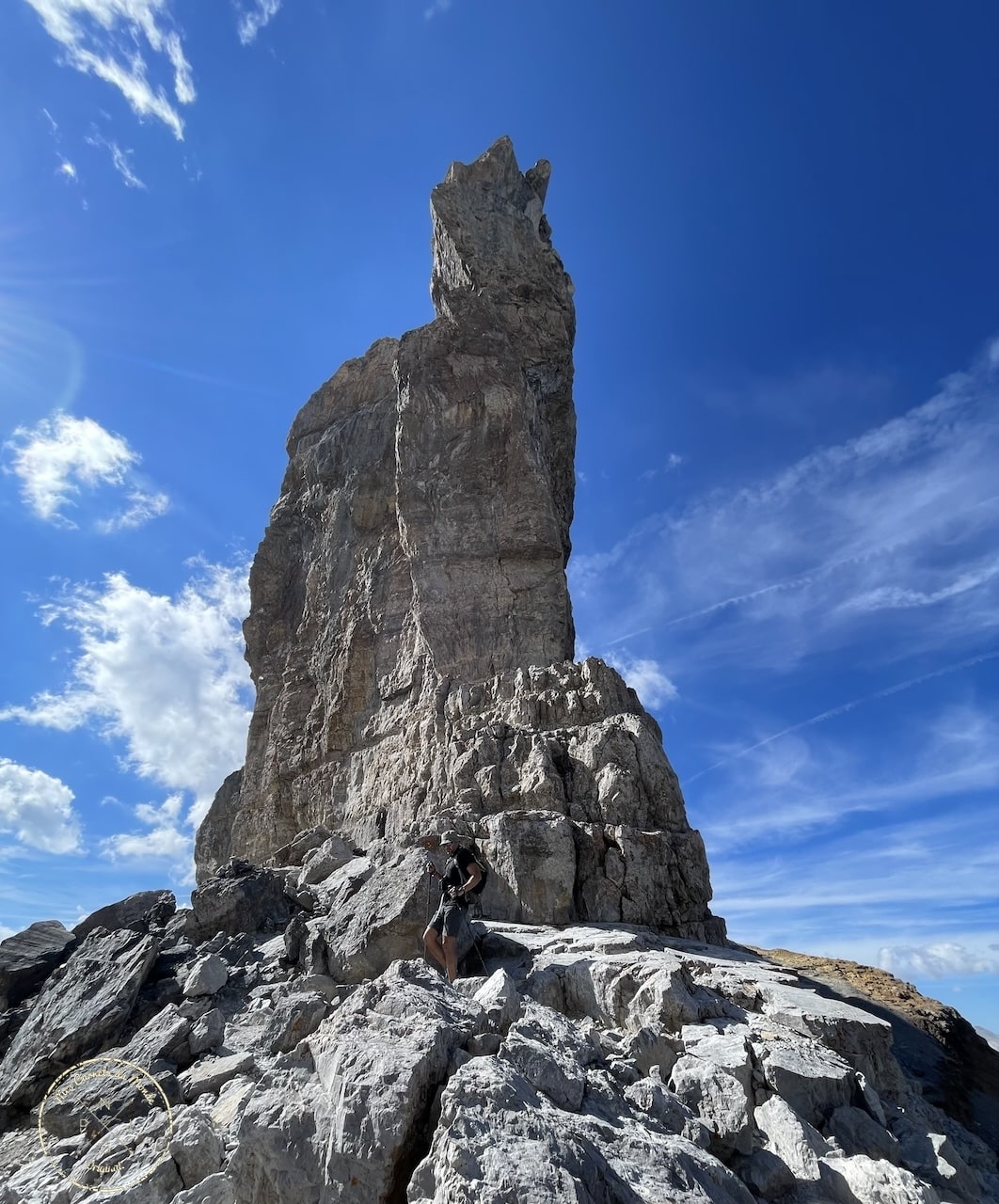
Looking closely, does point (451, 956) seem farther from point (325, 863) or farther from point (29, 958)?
point (29, 958)

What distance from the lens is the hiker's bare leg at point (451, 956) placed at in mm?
9094

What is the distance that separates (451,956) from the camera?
30.1 feet

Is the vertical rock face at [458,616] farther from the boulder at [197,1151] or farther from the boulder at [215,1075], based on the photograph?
the boulder at [197,1151]

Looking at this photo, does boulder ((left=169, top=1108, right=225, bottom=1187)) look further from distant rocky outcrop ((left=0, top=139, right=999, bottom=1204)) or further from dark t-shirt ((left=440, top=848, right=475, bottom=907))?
dark t-shirt ((left=440, top=848, right=475, bottom=907))

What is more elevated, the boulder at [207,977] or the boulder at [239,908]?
the boulder at [239,908]

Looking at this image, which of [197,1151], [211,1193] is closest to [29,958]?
[197,1151]

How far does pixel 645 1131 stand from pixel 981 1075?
62.9ft

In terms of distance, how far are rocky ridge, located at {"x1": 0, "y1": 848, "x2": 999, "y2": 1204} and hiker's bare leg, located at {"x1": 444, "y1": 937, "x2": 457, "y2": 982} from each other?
1.34 ft

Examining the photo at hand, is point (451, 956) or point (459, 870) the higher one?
point (459, 870)

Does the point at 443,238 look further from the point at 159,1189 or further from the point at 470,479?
the point at 159,1189

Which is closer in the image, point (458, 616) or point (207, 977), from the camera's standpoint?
point (207, 977)

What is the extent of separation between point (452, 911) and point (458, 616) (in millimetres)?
18025

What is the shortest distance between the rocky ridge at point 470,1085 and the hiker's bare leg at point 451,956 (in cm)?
41

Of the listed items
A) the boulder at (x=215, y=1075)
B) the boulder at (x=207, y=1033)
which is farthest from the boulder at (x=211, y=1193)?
the boulder at (x=207, y=1033)
